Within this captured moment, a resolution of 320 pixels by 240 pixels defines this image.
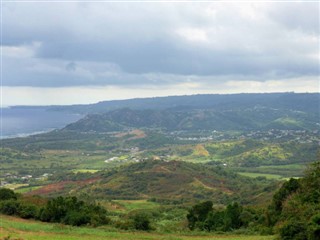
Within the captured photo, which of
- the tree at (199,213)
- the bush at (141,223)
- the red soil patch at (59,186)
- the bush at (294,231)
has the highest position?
the bush at (294,231)

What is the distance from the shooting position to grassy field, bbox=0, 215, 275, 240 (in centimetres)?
3462

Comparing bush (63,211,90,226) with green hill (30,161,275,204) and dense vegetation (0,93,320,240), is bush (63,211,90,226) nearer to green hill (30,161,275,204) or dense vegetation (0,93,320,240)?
dense vegetation (0,93,320,240)

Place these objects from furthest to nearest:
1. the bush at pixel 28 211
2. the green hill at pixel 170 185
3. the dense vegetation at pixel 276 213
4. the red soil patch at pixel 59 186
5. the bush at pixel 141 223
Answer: the red soil patch at pixel 59 186 < the green hill at pixel 170 185 < the bush at pixel 28 211 < the bush at pixel 141 223 < the dense vegetation at pixel 276 213

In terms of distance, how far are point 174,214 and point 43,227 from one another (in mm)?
40462

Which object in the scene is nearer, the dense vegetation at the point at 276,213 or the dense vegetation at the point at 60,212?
the dense vegetation at the point at 276,213

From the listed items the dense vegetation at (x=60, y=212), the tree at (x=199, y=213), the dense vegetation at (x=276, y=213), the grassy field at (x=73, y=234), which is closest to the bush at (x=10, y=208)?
the dense vegetation at (x=60, y=212)

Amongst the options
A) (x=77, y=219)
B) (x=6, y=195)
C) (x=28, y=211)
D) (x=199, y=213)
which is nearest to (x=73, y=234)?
(x=77, y=219)

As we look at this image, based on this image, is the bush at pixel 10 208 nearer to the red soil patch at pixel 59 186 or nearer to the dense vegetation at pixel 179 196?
the dense vegetation at pixel 179 196

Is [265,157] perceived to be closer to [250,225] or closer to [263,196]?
[263,196]

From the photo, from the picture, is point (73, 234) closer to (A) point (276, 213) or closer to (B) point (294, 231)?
(B) point (294, 231)

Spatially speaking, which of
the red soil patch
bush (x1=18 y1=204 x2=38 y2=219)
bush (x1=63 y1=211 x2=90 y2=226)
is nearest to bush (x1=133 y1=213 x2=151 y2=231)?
bush (x1=63 y1=211 x2=90 y2=226)

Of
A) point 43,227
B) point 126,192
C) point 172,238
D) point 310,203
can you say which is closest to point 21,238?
point 43,227

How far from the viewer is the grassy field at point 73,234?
3462 cm

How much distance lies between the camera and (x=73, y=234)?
36281mm
